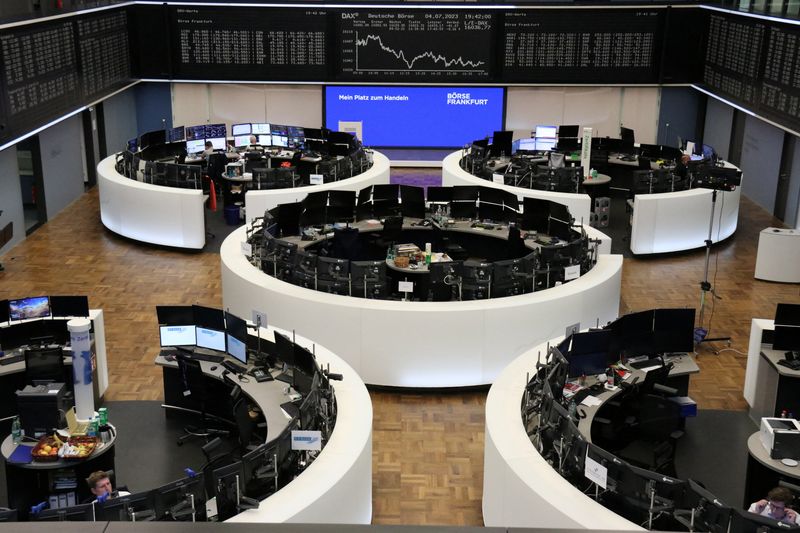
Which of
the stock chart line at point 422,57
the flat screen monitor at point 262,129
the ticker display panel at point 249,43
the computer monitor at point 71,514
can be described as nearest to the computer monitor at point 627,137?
the stock chart line at point 422,57

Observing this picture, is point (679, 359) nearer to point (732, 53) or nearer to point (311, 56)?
point (732, 53)

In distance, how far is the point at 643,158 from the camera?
1764 centimetres

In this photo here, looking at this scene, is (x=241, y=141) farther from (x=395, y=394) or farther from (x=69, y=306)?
(x=395, y=394)

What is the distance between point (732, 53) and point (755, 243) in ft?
13.4

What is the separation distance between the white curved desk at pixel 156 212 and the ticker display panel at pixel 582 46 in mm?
8128

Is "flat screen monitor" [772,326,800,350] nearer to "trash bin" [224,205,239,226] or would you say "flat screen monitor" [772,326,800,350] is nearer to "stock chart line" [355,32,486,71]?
"trash bin" [224,205,239,226]

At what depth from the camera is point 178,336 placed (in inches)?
376

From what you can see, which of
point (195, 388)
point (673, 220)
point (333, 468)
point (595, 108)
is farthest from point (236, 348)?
point (595, 108)

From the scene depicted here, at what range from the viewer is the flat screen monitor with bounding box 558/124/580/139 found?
62.2 feet

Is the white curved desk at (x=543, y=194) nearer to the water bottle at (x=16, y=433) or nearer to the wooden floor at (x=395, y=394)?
the wooden floor at (x=395, y=394)

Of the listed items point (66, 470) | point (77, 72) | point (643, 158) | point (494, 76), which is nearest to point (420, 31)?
point (494, 76)

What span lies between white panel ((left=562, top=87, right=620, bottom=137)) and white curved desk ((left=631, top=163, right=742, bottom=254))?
18.2 feet

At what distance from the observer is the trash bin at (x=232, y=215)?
53.8 feet

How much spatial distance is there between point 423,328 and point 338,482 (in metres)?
3.36
